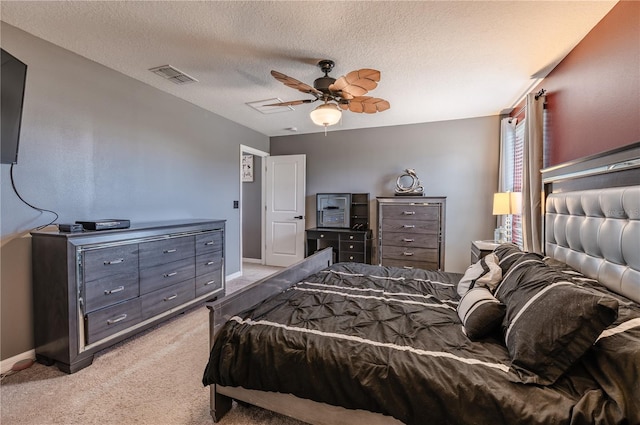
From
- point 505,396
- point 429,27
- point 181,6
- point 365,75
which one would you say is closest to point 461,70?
point 429,27

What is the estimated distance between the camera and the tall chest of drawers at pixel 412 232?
4074mm

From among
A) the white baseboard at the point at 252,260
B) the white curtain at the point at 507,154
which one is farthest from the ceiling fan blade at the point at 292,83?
the white baseboard at the point at 252,260

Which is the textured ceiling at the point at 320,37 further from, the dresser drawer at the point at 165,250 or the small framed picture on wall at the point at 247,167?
the small framed picture on wall at the point at 247,167

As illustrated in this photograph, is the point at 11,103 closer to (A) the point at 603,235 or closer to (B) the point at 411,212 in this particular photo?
(A) the point at 603,235

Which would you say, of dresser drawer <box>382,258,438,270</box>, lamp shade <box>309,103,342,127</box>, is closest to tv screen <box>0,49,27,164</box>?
lamp shade <box>309,103,342,127</box>

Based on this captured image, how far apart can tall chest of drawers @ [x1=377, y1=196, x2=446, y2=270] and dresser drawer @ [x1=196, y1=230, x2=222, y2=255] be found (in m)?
2.34

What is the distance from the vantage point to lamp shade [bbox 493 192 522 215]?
3172mm

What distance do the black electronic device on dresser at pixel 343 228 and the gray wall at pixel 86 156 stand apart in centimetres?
190

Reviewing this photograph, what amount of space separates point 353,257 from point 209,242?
2.26 metres

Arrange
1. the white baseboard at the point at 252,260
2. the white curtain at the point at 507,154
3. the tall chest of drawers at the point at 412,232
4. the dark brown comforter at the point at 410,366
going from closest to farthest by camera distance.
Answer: the dark brown comforter at the point at 410,366, the white curtain at the point at 507,154, the tall chest of drawers at the point at 412,232, the white baseboard at the point at 252,260

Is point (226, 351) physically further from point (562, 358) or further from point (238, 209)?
point (238, 209)

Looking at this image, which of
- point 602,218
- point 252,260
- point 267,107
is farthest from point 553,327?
point 252,260

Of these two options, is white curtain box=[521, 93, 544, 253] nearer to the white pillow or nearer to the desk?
the white pillow

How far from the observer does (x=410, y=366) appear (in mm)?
1208
